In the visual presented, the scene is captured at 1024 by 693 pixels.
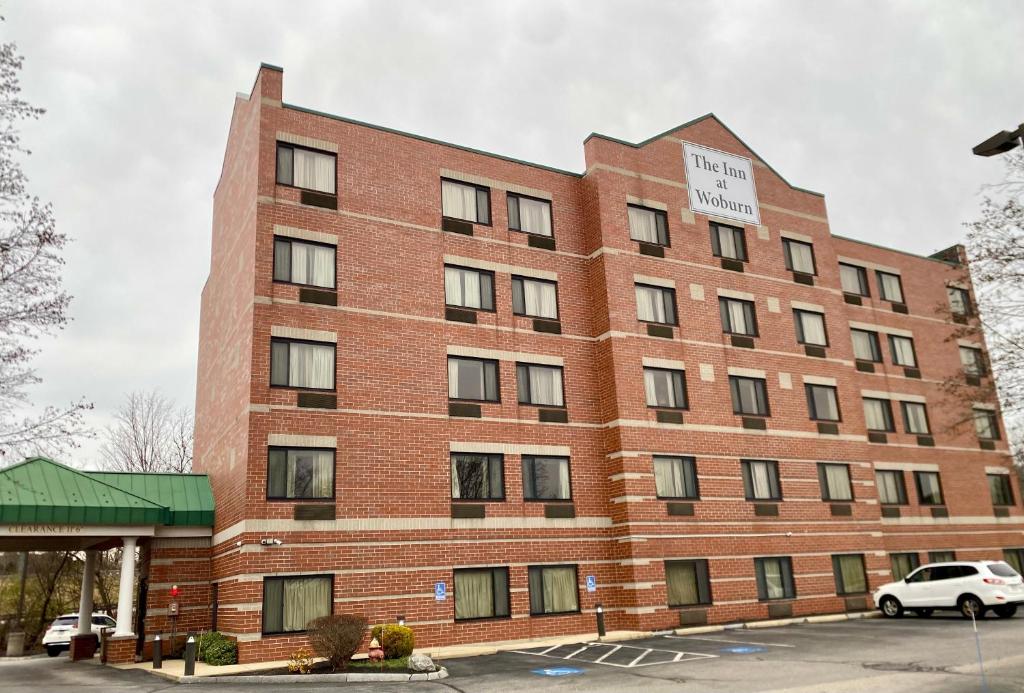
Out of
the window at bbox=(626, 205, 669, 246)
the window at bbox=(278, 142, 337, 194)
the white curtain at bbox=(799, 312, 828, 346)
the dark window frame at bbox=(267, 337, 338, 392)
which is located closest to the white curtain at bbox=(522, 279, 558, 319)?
the window at bbox=(626, 205, 669, 246)

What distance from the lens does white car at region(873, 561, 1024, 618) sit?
79.6 feet

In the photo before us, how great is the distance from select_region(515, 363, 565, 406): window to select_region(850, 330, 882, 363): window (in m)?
15.3

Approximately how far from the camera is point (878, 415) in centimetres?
3494

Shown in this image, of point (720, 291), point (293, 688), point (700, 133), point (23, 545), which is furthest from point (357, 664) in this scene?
point (700, 133)

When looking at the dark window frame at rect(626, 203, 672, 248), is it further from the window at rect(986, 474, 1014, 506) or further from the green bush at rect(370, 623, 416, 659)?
the window at rect(986, 474, 1014, 506)

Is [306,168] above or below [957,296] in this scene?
above

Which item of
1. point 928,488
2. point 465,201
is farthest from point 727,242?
point 928,488

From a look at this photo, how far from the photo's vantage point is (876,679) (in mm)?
14734

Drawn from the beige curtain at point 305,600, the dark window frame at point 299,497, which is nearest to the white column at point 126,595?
the dark window frame at point 299,497

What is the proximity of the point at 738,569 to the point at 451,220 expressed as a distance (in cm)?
1491

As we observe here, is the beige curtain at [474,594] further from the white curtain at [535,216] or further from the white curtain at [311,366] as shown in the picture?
the white curtain at [535,216]

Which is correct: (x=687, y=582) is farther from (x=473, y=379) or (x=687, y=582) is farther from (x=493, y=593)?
(x=473, y=379)

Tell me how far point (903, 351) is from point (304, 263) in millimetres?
26879

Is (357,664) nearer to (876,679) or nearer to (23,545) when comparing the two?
(876,679)
